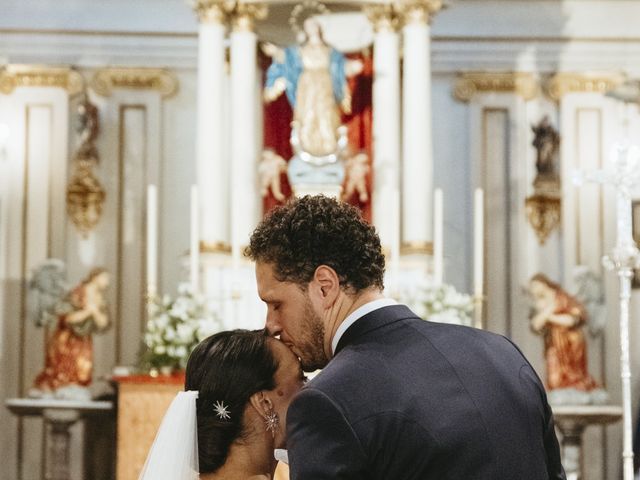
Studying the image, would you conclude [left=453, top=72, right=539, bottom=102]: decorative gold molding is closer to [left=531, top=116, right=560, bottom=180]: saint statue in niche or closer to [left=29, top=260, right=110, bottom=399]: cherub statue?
[left=531, top=116, right=560, bottom=180]: saint statue in niche

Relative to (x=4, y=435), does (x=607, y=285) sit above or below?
above

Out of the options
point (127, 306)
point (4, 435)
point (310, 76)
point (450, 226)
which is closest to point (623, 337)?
point (310, 76)

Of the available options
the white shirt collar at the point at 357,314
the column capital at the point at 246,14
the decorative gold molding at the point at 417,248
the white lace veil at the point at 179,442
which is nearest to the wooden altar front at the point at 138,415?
the decorative gold molding at the point at 417,248

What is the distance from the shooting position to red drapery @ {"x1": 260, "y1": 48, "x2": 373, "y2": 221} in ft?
28.1

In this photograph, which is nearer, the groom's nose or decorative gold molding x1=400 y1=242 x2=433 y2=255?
the groom's nose

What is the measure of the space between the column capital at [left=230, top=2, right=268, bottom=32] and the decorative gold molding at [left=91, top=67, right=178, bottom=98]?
4.20 feet

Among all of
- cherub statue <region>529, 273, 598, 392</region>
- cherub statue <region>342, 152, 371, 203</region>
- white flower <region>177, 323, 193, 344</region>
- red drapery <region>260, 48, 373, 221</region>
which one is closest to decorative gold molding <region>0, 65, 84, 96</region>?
red drapery <region>260, 48, 373, 221</region>

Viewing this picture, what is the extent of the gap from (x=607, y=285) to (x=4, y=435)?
5181mm

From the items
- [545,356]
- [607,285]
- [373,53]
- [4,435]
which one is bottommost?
[4,435]

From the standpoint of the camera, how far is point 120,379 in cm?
599

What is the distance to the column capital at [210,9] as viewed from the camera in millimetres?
8031

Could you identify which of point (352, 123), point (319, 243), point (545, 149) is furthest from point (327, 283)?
point (545, 149)

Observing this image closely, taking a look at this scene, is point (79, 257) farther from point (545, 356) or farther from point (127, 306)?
point (545, 356)

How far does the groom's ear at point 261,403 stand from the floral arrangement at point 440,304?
404 cm
